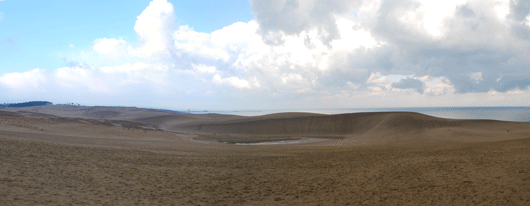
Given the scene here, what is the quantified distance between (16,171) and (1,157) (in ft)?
7.01

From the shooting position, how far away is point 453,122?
128 feet

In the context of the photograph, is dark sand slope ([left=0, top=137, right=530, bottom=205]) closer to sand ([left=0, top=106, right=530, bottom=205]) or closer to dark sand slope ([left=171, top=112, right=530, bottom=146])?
sand ([left=0, top=106, right=530, bottom=205])

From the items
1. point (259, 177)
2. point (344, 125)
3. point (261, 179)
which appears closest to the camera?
point (261, 179)

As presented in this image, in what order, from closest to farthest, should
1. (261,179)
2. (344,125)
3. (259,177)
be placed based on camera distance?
1. (261,179)
2. (259,177)
3. (344,125)

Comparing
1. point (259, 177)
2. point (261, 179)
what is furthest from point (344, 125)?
point (261, 179)

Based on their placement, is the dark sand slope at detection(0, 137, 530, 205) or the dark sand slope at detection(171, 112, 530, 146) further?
the dark sand slope at detection(171, 112, 530, 146)

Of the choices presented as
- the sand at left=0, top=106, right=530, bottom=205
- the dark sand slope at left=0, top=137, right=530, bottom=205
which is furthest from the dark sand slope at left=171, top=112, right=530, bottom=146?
the dark sand slope at left=0, top=137, right=530, bottom=205

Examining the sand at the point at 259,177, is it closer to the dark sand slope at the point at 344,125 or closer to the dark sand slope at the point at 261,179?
the dark sand slope at the point at 261,179

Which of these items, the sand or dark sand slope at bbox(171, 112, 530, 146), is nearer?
the sand

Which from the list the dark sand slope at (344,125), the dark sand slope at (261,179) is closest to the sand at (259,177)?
the dark sand slope at (261,179)

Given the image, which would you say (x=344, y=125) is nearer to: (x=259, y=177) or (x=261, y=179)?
(x=259, y=177)

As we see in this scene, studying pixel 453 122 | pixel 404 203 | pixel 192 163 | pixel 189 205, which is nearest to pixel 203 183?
pixel 189 205

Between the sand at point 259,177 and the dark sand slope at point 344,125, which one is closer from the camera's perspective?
the sand at point 259,177

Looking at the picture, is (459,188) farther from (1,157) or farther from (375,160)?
(1,157)
